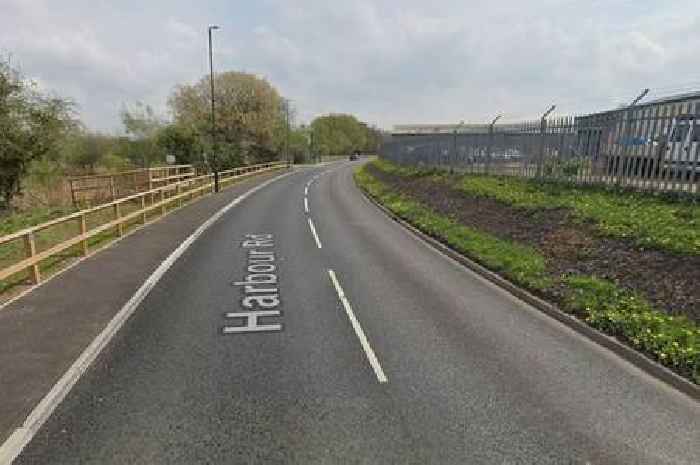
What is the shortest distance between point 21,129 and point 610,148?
24047 mm

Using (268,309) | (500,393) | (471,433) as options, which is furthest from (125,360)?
(500,393)

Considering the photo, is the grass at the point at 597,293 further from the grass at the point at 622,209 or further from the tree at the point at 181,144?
the tree at the point at 181,144

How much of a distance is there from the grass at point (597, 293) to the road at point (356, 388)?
423mm

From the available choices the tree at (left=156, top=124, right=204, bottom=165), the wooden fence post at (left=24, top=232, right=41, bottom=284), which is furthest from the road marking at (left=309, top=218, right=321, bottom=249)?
the tree at (left=156, top=124, right=204, bottom=165)

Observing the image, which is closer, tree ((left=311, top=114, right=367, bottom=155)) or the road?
the road

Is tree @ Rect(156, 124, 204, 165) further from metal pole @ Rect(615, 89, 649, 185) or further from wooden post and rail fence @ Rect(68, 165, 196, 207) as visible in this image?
metal pole @ Rect(615, 89, 649, 185)

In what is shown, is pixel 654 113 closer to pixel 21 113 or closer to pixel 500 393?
pixel 500 393

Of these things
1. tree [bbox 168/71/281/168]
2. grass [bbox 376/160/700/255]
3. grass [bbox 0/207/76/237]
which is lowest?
grass [bbox 0/207/76/237]

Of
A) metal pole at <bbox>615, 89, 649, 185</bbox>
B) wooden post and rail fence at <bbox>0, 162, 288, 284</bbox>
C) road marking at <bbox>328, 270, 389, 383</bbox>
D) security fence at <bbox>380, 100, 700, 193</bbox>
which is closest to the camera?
road marking at <bbox>328, 270, 389, 383</bbox>

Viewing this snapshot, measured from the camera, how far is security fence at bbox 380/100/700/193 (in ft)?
30.0

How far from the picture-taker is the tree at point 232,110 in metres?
50.7

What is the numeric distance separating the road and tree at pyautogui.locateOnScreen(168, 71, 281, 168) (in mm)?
45589

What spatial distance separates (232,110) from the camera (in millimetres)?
51719

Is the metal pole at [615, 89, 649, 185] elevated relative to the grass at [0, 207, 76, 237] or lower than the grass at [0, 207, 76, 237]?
elevated
